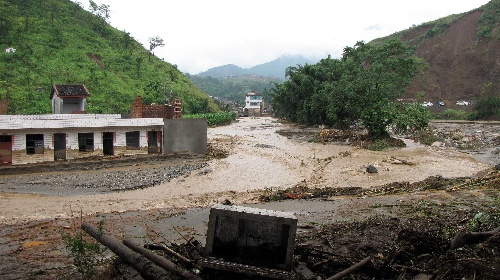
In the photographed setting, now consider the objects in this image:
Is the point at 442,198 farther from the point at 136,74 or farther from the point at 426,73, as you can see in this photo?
the point at 426,73

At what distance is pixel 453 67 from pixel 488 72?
7.95 m

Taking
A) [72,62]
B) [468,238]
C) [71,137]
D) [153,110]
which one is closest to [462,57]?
[72,62]

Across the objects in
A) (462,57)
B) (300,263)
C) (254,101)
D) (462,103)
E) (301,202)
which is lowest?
(301,202)

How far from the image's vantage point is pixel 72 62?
57812 millimetres

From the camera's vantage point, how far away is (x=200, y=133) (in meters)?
29.2

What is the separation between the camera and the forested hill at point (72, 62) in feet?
160

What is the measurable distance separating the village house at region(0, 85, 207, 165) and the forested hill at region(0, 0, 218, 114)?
757 inches

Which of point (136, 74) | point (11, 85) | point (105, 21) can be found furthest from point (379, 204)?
point (105, 21)

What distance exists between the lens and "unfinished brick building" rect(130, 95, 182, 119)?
28125 millimetres

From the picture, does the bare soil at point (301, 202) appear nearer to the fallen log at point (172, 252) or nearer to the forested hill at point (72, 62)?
the fallen log at point (172, 252)

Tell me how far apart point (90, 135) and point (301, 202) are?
16.1m

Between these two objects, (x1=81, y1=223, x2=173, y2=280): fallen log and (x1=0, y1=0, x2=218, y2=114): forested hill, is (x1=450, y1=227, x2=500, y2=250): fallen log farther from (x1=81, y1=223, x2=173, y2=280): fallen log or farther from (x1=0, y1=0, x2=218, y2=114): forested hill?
(x1=0, y1=0, x2=218, y2=114): forested hill

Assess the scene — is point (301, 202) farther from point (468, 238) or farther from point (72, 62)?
point (72, 62)

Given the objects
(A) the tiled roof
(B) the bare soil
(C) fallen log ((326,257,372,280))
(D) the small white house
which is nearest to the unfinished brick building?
(B) the bare soil
